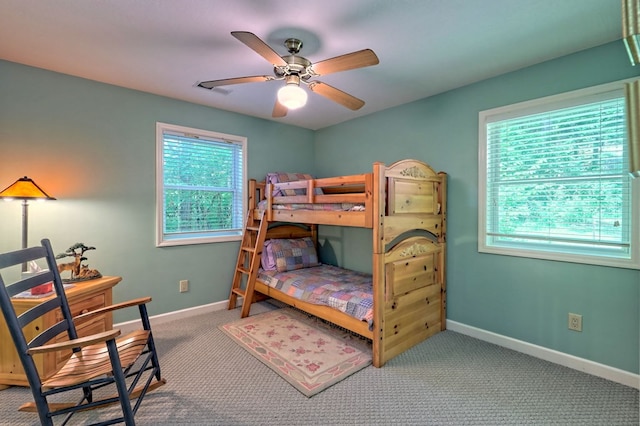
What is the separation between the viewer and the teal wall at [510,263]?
2109 millimetres

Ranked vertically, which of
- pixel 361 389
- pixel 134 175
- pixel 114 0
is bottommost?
pixel 361 389

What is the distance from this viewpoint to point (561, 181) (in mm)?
2352

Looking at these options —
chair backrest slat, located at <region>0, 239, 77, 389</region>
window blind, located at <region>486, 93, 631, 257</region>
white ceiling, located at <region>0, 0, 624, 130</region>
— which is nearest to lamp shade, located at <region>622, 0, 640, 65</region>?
white ceiling, located at <region>0, 0, 624, 130</region>

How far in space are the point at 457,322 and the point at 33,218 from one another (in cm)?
398

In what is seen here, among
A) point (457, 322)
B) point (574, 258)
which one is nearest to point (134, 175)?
point (457, 322)

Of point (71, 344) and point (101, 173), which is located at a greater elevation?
point (101, 173)

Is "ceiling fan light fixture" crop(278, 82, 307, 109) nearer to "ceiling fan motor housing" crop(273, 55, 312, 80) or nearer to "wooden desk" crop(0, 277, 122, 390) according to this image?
"ceiling fan motor housing" crop(273, 55, 312, 80)

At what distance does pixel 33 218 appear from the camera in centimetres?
254

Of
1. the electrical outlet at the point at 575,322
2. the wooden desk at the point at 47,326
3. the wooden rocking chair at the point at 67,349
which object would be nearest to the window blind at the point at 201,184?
the wooden desk at the point at 47,326

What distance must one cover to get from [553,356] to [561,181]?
4.59 ft

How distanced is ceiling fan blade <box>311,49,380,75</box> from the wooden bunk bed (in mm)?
765

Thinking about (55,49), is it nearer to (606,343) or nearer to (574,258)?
(574,258)

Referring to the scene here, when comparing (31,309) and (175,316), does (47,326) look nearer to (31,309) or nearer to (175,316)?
(31,309)

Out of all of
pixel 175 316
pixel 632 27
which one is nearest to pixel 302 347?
pixel 175 316
